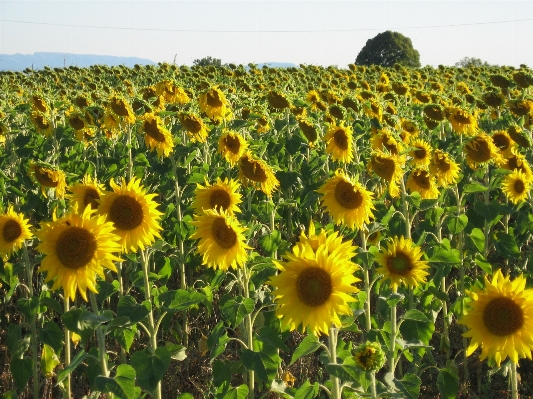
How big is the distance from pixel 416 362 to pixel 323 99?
4.17 metres

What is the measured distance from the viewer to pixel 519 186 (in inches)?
173

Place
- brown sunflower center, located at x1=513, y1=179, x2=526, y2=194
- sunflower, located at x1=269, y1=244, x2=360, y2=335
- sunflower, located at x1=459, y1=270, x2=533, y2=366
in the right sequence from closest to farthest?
sunflower, located at x1=269, y1=244, x2=360, y2=335, sunflower, located at x1=459, y1=270, x2=533, y2=366, brown sunflower center, located at x1=513, y1=179, x2=526, y2=194

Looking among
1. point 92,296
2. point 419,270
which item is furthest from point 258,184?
point 92,296

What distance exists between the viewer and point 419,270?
3105 millimetres

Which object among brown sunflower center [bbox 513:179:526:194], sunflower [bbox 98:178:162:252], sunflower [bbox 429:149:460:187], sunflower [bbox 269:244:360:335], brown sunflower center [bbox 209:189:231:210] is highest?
sunflower [bbox 429:149:460:187]

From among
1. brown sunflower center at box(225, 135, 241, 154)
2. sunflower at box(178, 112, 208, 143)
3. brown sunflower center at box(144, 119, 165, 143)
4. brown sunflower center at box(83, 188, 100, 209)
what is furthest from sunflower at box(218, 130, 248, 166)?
brown sunflower center at box(83, 188, 100, 209)

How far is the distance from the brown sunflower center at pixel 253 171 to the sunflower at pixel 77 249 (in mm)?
Result: 1571

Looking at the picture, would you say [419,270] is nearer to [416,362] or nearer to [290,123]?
[416,362]

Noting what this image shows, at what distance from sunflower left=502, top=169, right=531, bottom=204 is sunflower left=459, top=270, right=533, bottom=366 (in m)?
2.05

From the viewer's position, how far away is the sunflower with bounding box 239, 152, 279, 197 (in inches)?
156

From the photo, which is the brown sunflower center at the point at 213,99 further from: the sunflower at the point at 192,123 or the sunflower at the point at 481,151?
the sunflower at the point at 481,151

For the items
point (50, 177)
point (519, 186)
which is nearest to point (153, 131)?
point (50, 177)

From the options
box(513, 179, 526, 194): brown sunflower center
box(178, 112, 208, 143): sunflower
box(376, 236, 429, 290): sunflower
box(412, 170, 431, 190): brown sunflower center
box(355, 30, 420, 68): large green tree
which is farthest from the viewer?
box(355, 30, 420, 68): large green tree

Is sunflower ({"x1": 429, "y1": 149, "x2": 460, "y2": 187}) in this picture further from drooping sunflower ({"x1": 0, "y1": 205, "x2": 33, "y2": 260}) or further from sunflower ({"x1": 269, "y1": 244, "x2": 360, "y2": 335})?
drooping sunflower ({"x1": 0, "y1": 205, "x2": 33, "y2": 260})
